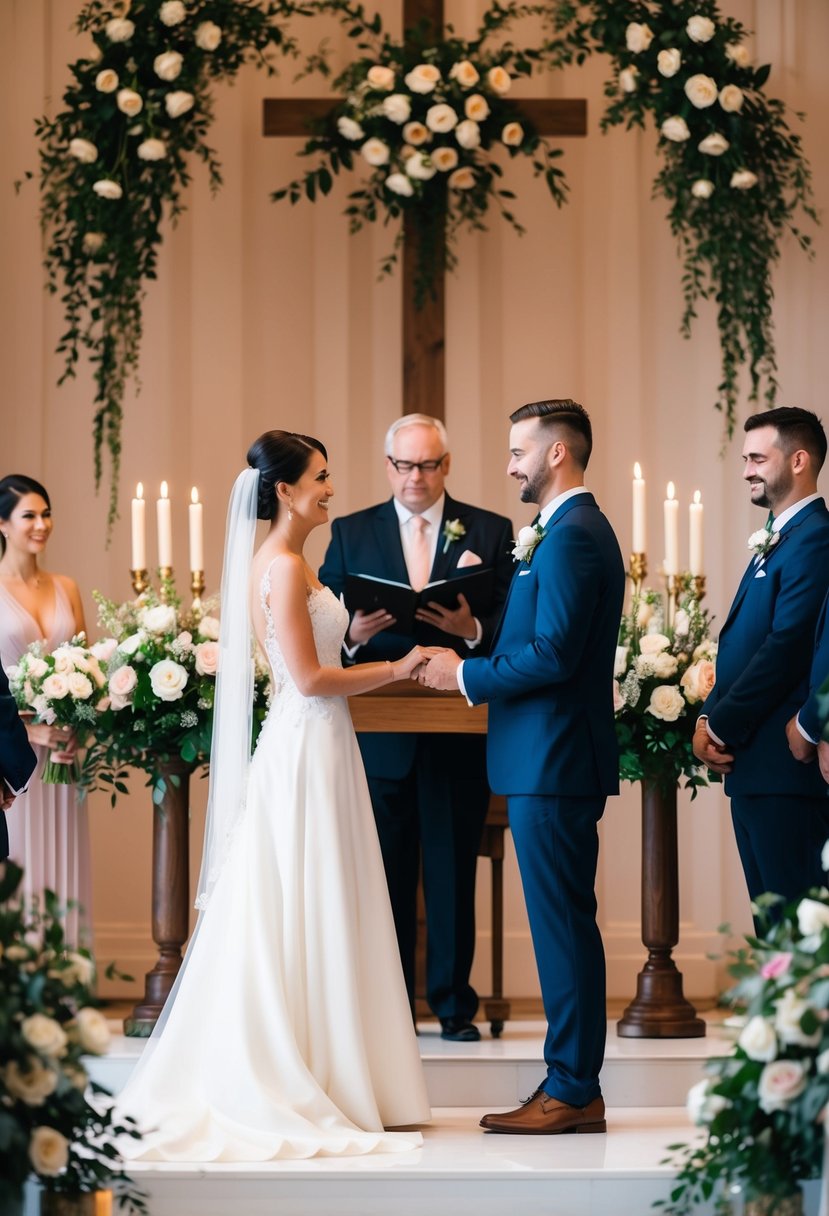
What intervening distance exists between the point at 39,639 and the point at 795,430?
285 centimetres

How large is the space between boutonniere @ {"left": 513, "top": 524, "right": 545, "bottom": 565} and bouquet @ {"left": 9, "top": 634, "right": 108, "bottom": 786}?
1614 mm

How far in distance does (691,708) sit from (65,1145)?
2826mm

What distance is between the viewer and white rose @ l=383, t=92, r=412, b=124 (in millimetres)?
6090

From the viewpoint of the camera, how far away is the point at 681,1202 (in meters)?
3.70

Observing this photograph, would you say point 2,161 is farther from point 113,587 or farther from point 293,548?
point 293,548

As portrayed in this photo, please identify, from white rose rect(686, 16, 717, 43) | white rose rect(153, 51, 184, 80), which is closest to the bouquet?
white rose rect(153, 51, 184, 80)

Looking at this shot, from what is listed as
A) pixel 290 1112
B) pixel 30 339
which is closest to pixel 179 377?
pixel 30 339

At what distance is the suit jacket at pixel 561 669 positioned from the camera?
4090 millimetres

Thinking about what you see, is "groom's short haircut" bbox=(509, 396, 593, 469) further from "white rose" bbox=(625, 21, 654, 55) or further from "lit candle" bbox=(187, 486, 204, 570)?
"white rose" bbox=(625, 21, 654, 55)

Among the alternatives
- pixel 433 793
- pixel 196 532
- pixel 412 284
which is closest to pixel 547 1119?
pixel 433 793

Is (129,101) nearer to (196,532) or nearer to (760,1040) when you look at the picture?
(196,532)

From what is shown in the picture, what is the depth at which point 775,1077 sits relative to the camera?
2893 millimetres

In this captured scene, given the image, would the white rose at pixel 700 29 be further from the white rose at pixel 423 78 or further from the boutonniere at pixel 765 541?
the boutonniere at pixel 765 541

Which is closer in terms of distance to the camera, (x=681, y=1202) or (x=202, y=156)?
(x=681, y=1202)
